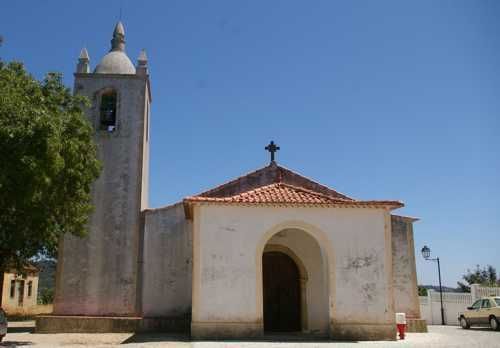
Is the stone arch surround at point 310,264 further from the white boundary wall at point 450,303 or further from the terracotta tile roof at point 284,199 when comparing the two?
the white boundary wall at point 450,303

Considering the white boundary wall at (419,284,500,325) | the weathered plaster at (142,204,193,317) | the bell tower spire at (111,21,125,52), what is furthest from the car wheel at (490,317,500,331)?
the bell tower spire at (111,21,125,52)

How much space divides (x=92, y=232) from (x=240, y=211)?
7.62 meters

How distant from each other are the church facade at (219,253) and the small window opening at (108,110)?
4 centimetres

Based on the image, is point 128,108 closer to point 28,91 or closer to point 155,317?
point 28,91

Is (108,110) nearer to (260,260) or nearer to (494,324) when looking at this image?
(260,260)

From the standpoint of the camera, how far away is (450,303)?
25641 mm

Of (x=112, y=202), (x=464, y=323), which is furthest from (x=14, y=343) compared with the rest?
(x=464, y=323)

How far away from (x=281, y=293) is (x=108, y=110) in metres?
10.6

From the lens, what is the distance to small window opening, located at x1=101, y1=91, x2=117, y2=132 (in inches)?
824

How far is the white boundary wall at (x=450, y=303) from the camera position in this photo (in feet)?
82.1

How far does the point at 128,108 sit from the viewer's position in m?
20.9

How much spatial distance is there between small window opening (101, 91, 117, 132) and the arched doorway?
8.84 m

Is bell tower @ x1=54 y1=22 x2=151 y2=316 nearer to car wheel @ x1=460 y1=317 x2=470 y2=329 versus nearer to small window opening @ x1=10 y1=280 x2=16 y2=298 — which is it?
car wheel @ x1=460 y1=317 x2=470 y2=329

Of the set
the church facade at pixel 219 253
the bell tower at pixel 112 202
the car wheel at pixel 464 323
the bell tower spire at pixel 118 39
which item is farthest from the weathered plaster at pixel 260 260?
the bell tower spire at pixel 118 39
